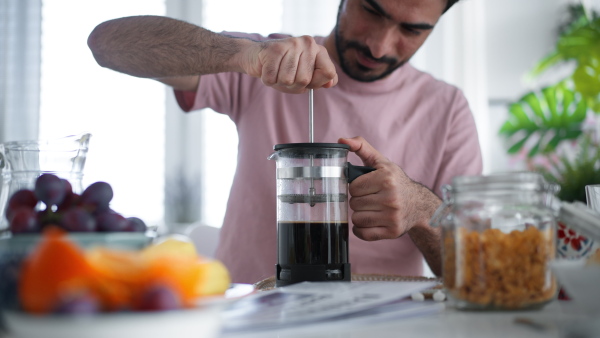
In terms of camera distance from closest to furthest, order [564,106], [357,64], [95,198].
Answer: [95,198] → [357,64] → [564,106]

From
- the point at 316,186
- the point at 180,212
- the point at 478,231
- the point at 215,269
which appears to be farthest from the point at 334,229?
the point at 180,212

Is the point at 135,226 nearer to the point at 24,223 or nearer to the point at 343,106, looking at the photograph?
the point at 24,223

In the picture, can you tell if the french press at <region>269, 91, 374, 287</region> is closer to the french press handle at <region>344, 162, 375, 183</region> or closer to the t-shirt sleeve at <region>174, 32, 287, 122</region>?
the french press handle at <region>344, 162, 375, 183</region>

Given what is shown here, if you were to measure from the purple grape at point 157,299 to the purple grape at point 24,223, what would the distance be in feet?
0.58

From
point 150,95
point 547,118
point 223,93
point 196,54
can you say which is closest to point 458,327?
point 196,54

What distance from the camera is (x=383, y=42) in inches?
56.6

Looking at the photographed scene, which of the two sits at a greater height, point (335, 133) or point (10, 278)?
point (335, 133)

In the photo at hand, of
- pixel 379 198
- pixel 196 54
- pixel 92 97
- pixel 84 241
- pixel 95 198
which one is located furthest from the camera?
pixel 92 97

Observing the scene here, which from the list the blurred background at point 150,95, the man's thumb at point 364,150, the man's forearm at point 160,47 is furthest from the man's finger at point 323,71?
the blurred background at point 150,95

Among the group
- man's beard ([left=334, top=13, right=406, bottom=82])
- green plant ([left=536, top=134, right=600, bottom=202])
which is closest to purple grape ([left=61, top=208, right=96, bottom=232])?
man's beard ([left=334, top=13, right=406, bottom=82])

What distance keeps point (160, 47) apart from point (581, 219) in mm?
1034

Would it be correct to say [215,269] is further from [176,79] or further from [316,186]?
[176,79]

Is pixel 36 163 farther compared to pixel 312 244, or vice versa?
pixel 312 244

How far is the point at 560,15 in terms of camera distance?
4.72 meters
